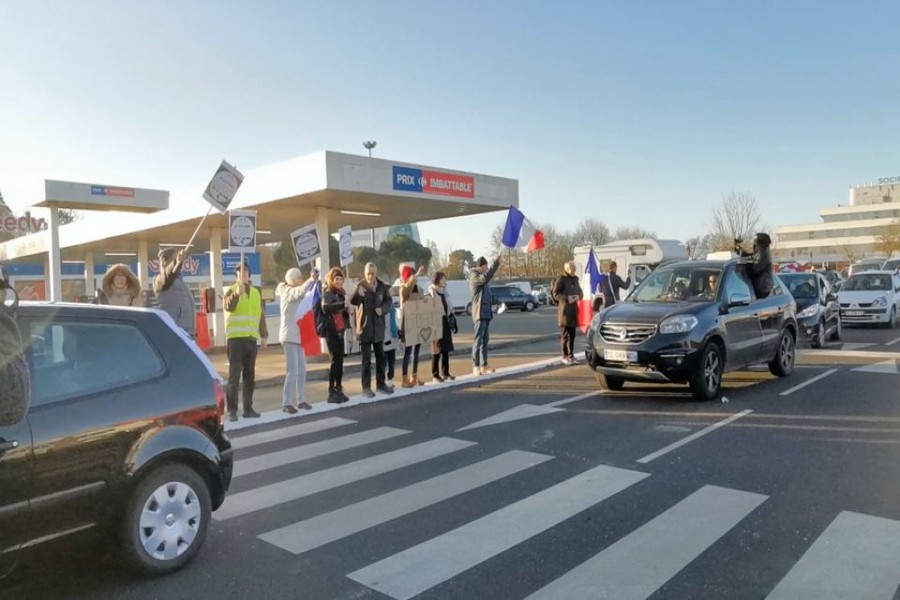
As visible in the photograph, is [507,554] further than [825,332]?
No

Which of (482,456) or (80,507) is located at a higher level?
(80,507)

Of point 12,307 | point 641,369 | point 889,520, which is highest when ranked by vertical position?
point 12,307

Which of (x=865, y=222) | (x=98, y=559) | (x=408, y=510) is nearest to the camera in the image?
(x=98, y=559)

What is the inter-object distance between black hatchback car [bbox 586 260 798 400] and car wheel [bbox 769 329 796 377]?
0.05 ft

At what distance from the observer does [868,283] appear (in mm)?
20031

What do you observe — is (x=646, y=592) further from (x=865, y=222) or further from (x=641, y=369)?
(x=865, y=222)

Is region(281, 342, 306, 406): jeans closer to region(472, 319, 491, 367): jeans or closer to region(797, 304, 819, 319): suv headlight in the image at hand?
region(472, 319, 491, 367): jeans

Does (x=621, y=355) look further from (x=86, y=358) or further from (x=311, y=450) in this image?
(x=86, y=358)

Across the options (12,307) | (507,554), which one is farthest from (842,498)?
(12,307)

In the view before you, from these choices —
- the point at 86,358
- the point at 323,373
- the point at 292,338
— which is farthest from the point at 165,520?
the point at 323,373

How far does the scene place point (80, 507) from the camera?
367cm

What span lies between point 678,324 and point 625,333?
27.5 inches

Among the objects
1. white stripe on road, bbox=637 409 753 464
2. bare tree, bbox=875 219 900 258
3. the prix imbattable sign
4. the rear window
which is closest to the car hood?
white stripe on road, bbox=637 409 753 464

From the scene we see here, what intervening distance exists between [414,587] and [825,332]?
14295 millimetres
